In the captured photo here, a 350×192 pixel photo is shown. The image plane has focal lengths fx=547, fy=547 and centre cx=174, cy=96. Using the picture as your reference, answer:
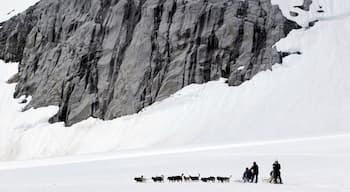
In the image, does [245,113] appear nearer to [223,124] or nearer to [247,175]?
[223,124]

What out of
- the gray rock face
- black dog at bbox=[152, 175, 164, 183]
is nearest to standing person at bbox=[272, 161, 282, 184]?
black dog at bbox=[152, 175, 164, 183]

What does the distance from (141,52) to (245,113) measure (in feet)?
56.2

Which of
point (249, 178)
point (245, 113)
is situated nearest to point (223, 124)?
point (245, 113)

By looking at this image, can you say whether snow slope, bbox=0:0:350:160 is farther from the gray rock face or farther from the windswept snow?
the windswept snow

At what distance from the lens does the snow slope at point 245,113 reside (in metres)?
52.6

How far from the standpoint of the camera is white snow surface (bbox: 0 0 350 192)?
126ft

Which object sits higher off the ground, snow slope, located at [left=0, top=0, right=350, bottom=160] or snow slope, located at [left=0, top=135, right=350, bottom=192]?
snow slope, located at [left=0, top=0, right=350, bottom=160]

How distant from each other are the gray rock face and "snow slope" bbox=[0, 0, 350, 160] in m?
1.69

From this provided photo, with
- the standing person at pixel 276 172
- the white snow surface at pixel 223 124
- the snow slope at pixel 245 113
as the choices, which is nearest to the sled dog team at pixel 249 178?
the standing person at pixel 276 172

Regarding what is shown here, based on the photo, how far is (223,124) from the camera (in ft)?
179

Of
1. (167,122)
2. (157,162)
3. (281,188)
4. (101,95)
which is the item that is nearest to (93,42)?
(101,95)

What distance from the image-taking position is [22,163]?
1927 inches

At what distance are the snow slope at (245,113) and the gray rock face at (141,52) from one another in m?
1.69

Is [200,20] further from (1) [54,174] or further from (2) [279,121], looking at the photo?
(1) [54,174]
